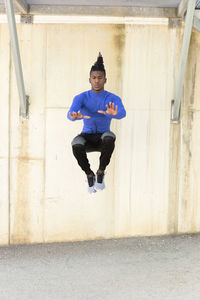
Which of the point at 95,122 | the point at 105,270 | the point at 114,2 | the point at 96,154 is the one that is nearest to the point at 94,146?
the point at 95,122

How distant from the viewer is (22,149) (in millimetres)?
8344

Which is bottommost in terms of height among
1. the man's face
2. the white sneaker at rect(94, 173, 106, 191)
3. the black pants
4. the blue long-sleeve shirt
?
the white sneaker at rect(94, 173, 106, 191)

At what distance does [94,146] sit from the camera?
6133 millimetres

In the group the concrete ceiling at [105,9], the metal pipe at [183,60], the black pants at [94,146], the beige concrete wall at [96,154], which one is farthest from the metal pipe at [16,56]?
the metal pipe at [183,60]

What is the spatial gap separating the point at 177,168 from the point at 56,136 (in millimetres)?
2478

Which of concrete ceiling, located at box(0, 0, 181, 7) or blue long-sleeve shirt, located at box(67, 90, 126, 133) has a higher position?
concrete ceiling, located at box(0, 0, 181, 7)

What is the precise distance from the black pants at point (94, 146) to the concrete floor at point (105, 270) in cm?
256

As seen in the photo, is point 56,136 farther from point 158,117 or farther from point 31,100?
point 158,117

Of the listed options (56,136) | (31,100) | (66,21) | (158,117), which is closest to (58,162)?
(56,136)

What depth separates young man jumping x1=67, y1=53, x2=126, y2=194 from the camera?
19.5 feet

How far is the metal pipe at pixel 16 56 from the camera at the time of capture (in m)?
6.59

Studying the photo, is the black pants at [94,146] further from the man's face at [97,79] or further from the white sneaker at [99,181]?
the man's face at [97,79]

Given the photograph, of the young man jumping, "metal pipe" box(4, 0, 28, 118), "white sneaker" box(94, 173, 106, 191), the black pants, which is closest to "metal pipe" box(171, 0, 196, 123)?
the young man jumping

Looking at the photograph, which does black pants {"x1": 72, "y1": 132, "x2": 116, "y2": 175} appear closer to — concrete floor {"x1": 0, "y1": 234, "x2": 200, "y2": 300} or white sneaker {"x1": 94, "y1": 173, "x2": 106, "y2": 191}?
white sneaker {"x1": 94, "y1": 173, "x2": 106, "y2": 191}
